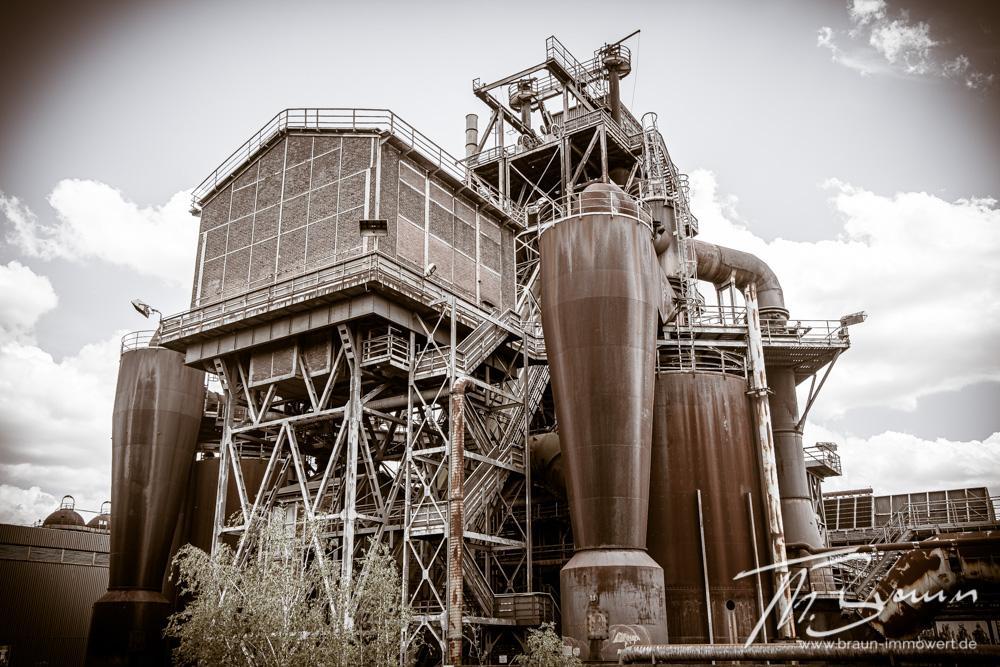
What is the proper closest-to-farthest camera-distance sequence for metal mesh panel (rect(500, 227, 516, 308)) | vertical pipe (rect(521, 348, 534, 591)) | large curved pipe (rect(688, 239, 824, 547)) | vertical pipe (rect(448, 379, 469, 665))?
1. vertical pipe (rect(448, 379, 469, 665))
2. vertical pipe (rect(521, 348, 534, 591))
3. large curved pipe (rect(688, 239, 824, 547))
4. metal mesh panel (rect(500, 227, 516, 308))

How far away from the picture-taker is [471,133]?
184 ft

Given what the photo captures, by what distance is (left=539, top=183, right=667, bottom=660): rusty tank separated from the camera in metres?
25.0

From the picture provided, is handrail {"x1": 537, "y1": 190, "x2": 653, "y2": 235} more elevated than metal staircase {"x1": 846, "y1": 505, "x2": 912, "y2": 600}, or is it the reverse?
handrail {"x1": 537, "y1": 190, "x2": 653, "y2": 235}

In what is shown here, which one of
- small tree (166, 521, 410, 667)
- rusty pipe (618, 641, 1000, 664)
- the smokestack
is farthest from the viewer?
the smokestack

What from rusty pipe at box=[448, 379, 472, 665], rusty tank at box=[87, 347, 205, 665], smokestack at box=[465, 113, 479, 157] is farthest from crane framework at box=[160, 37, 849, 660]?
smokestack at box=[465, 113, 479, 157]

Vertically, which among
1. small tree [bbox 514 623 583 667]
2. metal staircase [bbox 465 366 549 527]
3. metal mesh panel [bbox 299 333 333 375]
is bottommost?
small tree [bbox 514 623 583 667]

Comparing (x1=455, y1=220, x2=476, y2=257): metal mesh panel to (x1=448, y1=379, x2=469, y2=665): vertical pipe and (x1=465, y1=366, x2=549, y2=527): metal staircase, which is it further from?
(x1=448, y1=379, x2=469, y2=665): vertical pipe

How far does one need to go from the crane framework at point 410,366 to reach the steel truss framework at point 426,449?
86mm

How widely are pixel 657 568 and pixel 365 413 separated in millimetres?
13054

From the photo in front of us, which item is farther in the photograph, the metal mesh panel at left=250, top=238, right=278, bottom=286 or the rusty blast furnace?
the metal mesh panel at left=250, top=238, right=278, bottom=286

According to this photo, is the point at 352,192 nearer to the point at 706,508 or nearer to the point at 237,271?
the point at 237,271

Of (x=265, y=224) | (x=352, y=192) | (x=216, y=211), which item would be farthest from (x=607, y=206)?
(x=216, y=211)

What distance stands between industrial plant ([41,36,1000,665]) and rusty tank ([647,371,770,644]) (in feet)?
0.29

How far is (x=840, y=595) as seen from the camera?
32625 millimetres
